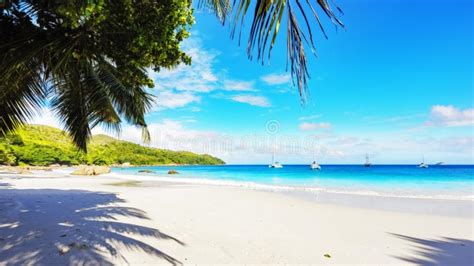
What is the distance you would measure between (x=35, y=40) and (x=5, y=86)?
117 centimetres

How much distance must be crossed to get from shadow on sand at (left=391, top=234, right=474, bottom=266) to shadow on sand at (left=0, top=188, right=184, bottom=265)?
147 inches

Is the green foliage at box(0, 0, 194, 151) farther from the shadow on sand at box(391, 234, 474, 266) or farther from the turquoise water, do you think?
the turquoise water

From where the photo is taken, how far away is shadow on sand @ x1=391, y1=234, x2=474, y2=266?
4.16 meters

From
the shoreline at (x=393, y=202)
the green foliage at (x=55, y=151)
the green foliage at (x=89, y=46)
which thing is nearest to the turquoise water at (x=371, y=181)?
Result: the shoreline at (x=393, y=202)

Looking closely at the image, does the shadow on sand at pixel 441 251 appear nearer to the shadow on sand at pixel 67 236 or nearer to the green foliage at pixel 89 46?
the shadow on sand at pixel 67 236

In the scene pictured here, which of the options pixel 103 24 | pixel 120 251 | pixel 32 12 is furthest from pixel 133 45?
pixel 120 251

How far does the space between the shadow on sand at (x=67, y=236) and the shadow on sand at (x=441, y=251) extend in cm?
373

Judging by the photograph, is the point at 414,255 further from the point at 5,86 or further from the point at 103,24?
the point at 5,86

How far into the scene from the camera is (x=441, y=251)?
470 centimetres

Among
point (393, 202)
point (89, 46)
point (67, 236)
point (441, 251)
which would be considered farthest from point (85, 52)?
point (393, 202)

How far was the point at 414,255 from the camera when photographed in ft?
14.3

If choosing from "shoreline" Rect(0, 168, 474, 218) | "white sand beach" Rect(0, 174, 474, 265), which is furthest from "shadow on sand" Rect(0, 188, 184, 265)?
"shoreline" Rect(0, 168, 474, 218)

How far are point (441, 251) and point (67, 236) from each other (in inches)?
238

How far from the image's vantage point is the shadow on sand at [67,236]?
10.8ft
